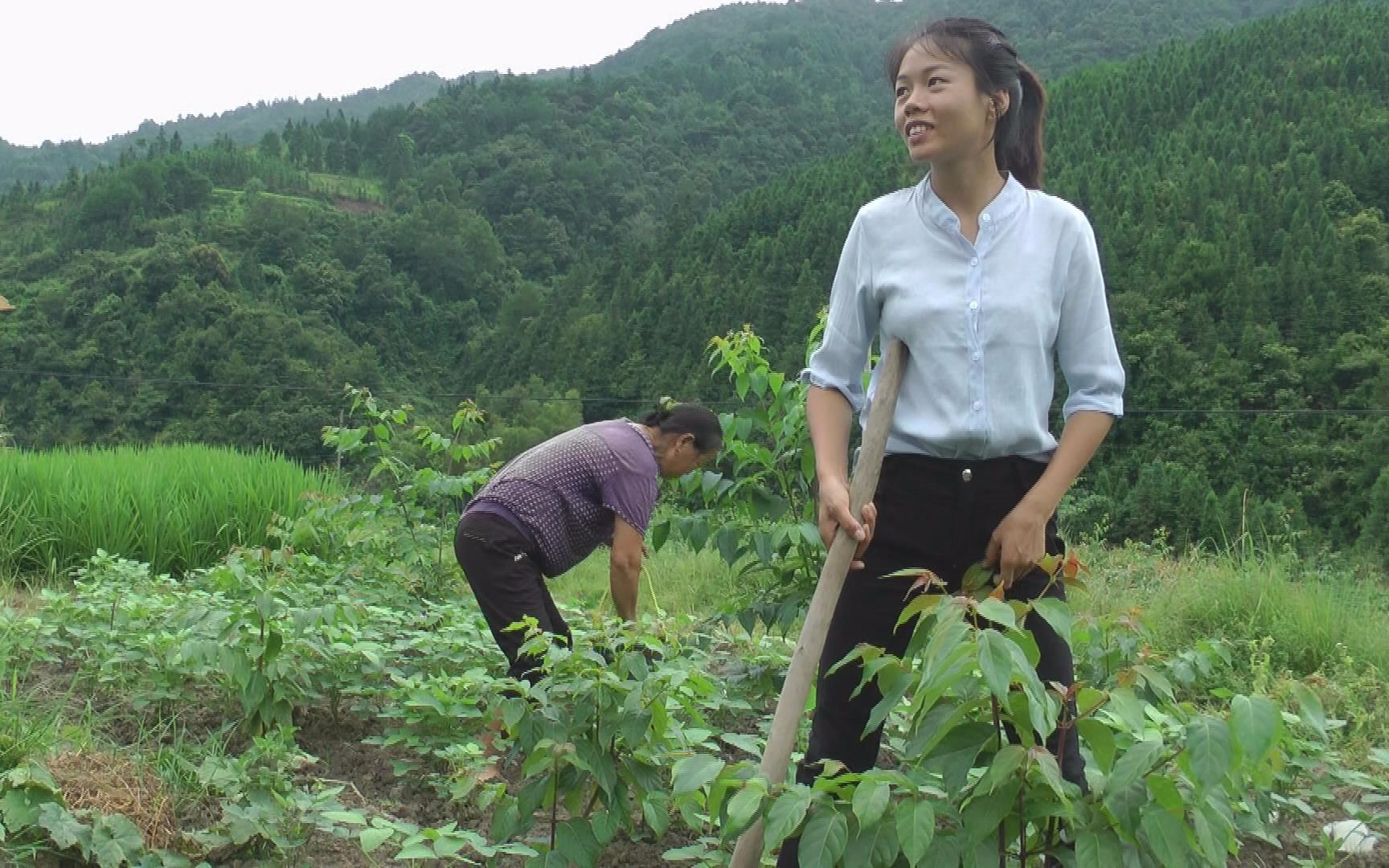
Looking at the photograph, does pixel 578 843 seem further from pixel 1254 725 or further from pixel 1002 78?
Result: pixel 1002 78

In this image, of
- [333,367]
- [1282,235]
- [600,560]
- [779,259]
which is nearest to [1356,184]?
[1282,235]

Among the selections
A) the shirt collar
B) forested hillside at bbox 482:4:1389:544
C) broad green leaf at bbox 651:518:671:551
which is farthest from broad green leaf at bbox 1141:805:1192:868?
forested hillside at bbox 482:4:1389:544

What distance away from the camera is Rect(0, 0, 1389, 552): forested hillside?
3944 centimetres

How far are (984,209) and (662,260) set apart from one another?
60.5 m

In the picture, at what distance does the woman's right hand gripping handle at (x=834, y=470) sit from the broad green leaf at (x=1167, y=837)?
0.60 meters

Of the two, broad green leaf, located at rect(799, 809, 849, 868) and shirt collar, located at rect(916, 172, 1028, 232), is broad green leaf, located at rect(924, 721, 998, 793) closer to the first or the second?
broad green leaf, located at rect(799, 809, 849, 868)

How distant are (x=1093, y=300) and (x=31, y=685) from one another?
10.8 ft

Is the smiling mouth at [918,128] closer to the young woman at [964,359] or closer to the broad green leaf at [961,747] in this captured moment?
the young woman at [964,359]

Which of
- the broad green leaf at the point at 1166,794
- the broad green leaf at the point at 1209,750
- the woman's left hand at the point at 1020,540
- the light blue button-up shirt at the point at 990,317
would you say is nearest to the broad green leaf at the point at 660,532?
the light blue button-up shirt at the point at 990,317

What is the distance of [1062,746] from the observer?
1.95 m

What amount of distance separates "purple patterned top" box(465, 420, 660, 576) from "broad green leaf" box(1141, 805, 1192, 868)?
2.11m

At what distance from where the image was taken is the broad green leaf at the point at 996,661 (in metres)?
1.52

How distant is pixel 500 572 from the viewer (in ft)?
11.5

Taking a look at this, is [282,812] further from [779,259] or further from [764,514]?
[779,259]
